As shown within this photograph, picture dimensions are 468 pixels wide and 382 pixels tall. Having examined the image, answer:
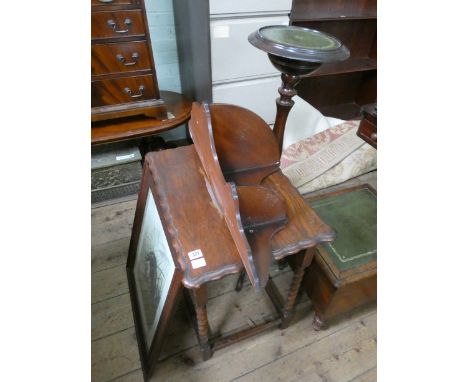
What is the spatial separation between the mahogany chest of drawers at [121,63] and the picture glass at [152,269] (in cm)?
73

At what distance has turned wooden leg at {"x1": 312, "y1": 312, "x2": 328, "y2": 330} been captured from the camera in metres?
1.30

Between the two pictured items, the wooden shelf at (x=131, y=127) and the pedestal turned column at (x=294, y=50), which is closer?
the pedestal turned column at (x=294, y=50)

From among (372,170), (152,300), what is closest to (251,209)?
(152,300)

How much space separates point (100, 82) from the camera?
57.6 inches

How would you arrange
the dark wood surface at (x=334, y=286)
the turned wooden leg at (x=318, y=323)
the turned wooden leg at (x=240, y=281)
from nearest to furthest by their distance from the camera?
the dark wood surface at (x=334, y=286) → the turned wooden leg at (x=318, y=323) → the turned wooden leg at (x=240, y=281)

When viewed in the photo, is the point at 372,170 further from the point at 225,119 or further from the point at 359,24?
the point at 225,119

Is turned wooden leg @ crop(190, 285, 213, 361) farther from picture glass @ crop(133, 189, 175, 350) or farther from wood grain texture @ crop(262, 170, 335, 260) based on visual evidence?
wood grain texture @ crop(262, 170, 335, 260)

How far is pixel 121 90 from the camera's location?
1.52 m

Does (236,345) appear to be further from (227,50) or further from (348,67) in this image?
(348,67)

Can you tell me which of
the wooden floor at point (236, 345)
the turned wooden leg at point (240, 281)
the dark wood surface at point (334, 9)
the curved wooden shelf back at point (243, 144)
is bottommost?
the wooden floor at point (236, 345)

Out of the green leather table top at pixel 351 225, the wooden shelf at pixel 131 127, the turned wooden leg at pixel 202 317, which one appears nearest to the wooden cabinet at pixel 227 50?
the wooden shelf at pixel 131 127

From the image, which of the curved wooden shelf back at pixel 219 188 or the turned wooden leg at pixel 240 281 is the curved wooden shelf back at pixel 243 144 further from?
the turned wooden leg at pixel 240 281

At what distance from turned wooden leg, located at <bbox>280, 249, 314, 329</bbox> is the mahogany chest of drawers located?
1.10 m

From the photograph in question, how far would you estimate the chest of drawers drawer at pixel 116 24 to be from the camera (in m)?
1.30
